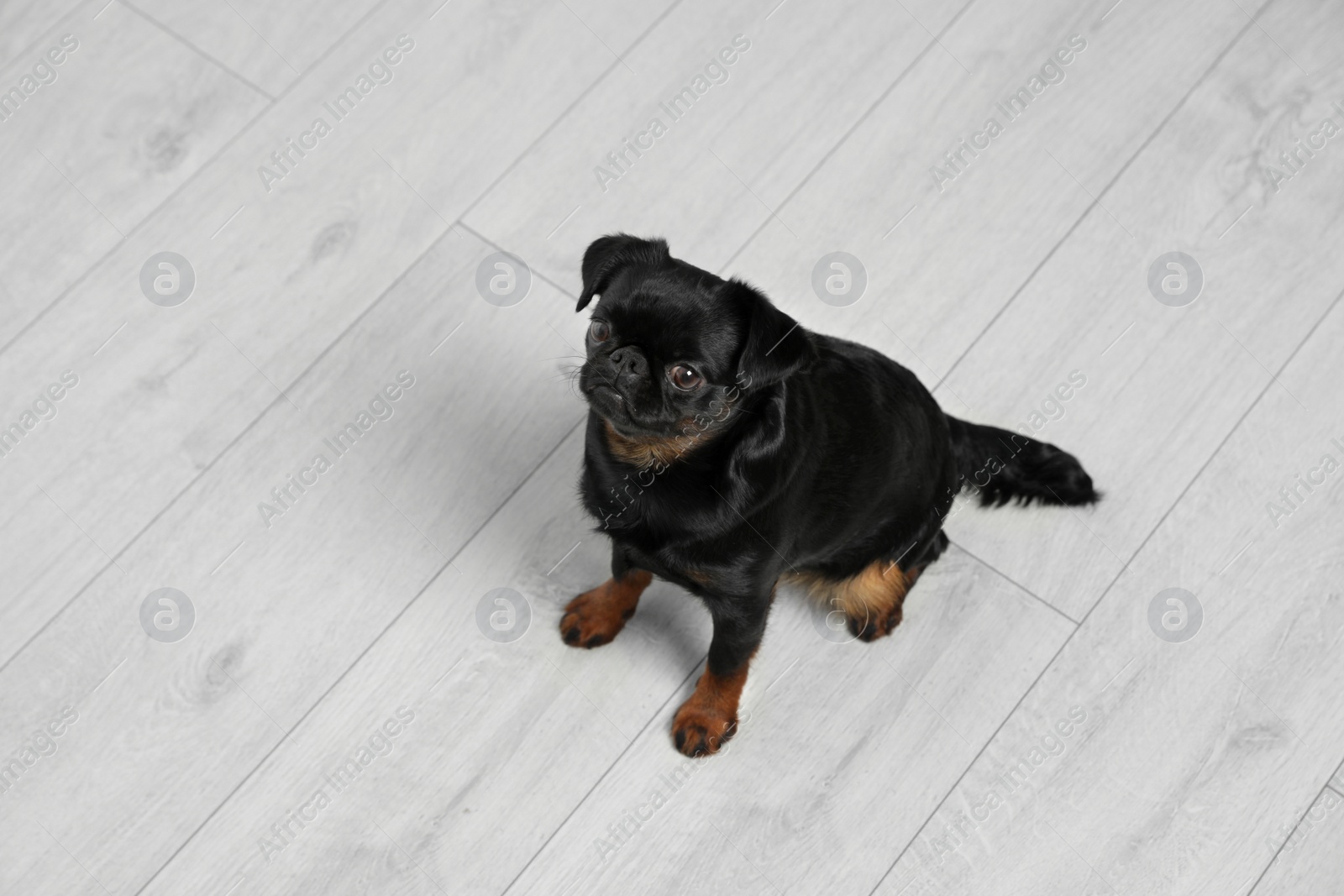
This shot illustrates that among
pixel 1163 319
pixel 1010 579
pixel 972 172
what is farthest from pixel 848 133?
pixel 1010 579

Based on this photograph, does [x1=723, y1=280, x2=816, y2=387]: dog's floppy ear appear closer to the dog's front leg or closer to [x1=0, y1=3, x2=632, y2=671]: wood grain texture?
the dog's front leg

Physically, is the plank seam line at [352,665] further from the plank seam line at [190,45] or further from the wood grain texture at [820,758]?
the plank seam line at [190,45]

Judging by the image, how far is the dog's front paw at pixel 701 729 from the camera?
256 centimetres

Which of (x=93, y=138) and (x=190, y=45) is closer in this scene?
(x=93, y=138)

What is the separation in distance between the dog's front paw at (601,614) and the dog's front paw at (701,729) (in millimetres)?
246

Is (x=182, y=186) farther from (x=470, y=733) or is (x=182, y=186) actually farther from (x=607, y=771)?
(x=607, y=771)

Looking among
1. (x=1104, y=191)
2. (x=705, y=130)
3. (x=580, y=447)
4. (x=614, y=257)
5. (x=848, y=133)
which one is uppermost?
(x=1104, y=191)

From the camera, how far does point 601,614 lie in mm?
2682

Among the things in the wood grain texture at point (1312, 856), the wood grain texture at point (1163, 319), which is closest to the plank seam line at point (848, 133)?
the wood grain texture at point (1163, 319)

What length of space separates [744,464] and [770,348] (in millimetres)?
250

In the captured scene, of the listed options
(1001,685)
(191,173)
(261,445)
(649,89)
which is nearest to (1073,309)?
(1001,685)

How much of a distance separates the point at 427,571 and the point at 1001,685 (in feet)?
4.31

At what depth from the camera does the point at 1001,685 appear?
105 inches

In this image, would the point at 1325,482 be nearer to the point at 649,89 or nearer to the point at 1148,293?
the point at 1148,293
